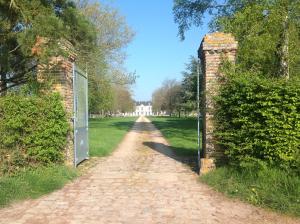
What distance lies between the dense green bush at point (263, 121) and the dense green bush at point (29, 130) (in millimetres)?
4267

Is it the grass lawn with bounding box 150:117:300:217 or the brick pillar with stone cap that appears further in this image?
the brick pillar with stone cap

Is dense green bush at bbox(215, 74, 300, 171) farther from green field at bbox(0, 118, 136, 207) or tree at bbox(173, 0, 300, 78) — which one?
tree at bbox(173, 0, 300, 78)

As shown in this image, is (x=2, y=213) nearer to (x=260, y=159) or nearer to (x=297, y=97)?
(x=260, y=159)

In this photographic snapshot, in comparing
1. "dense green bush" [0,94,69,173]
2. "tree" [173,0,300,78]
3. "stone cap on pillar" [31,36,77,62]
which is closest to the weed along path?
"dense green bush" [0,94,69,173]

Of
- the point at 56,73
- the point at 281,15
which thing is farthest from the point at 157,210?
the point at 281,15

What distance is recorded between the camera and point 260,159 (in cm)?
895

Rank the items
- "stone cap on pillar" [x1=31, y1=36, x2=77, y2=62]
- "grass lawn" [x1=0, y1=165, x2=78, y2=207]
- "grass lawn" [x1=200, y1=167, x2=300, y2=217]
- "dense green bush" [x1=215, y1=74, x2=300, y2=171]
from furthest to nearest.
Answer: "stone cap on pillar" [x1=31, y1=36, x2=77, y2=62]
"dense green bush" [x1=215, y1=74, x2=300, y2=171]
"grass lawn" [x1=0, y1=165, x2=78, y2=207]
"grass lawn" [x1=200, y1=167, x2=300, y2=217]

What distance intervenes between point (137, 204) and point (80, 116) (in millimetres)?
5487

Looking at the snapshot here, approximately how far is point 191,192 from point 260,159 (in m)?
1.65

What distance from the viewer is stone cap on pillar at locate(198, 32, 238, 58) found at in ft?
35.2

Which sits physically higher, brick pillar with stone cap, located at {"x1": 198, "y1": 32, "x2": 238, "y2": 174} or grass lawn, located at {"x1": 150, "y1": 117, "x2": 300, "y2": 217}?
brick pillar with stone cap, located at {"x1": 198, "y1": 32, "x2": 238, "y2": 174}

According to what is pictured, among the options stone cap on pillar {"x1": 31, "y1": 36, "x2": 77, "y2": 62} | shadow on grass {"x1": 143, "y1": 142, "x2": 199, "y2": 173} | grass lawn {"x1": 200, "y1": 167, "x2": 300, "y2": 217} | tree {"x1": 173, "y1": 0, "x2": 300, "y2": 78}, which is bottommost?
shadow on grass {"x1": 143, "y1": 142, "x2": 199, "y2": 173}

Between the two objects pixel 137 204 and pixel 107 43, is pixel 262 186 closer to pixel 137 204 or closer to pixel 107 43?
pixel 137 204

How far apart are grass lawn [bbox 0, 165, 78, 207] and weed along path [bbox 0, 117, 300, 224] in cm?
24
